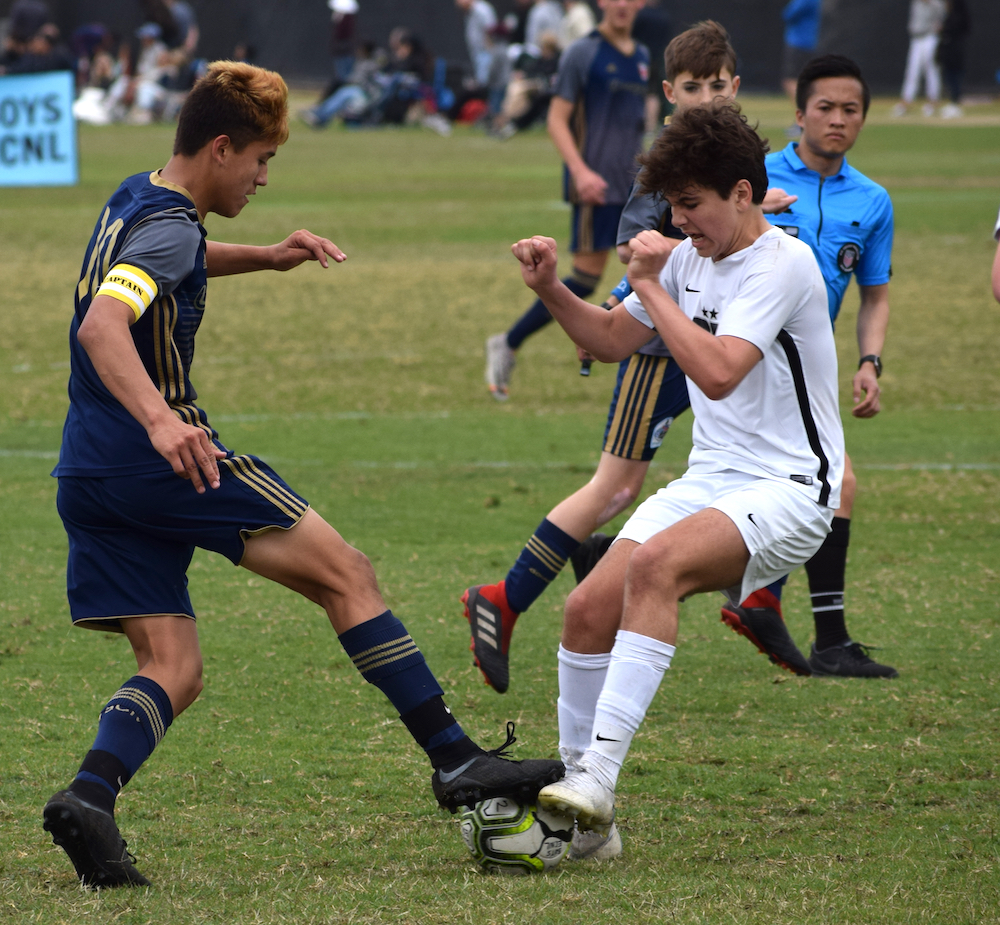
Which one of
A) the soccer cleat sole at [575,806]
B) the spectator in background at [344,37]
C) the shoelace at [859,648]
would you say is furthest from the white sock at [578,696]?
the spectator in background at [344,37]

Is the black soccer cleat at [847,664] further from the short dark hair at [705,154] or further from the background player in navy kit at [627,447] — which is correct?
the short dark hair at [705,154]

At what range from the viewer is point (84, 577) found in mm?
3557

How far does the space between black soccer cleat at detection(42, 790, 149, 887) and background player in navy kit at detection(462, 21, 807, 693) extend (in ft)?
5.79

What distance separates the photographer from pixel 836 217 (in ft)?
16.9

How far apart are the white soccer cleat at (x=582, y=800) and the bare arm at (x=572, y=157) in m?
5.55

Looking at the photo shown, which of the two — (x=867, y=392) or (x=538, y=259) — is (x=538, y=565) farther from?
(x=538, y=259)

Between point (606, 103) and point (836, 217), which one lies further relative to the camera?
→ point (606, 103)

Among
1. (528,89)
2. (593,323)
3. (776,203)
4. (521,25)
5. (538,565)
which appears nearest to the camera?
(593,323)

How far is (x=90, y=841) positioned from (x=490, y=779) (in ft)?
3.02

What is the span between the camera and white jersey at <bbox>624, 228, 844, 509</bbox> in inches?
144

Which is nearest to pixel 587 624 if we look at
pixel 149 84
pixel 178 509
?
pixel 178 509

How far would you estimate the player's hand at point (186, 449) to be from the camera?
3.26 metres

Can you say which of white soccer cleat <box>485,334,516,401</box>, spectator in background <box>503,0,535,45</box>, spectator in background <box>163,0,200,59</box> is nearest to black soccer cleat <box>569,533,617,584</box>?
white soccer cleat <box>485,334,516,401</box>

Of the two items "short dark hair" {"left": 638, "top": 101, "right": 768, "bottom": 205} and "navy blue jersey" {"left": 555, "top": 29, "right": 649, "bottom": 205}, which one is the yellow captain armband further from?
"navy blue jersey" {"left": 555, "top": 29, "right": 649, "bottom": 205}
